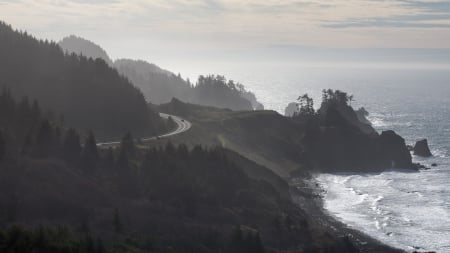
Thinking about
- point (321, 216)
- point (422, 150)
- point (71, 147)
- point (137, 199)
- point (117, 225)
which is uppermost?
point (71, 147)

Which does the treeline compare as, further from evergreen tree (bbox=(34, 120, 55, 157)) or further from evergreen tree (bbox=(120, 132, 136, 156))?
evergreen tree (bbox=(120, 132, 136, 156))

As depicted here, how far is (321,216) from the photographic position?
102375mm

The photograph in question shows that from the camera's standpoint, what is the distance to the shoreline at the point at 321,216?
85.6 metres

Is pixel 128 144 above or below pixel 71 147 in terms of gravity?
above

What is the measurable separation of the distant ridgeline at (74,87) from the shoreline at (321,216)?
3655cm

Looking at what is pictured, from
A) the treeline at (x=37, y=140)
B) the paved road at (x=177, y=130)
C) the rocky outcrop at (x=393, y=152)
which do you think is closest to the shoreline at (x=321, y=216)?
the paved road at (x=177, y=130)

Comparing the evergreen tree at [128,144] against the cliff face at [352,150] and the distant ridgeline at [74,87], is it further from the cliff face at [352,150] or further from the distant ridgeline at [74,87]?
the cliff face at [352,150]

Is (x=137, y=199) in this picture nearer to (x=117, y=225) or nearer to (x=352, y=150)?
(x=117, y=225)

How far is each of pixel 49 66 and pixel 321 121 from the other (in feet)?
285

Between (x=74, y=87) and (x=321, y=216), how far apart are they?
63.5 metres

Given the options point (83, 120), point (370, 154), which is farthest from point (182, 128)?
point (370, 154)

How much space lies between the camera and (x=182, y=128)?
13662 cm

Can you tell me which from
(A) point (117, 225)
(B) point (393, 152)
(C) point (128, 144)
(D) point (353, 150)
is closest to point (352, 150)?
(D) point (353, 150)

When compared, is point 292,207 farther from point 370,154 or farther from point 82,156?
point 370,154
